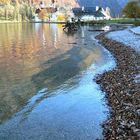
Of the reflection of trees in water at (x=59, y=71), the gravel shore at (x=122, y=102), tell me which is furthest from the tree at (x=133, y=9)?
the gravel shore at (x=122, y=102)

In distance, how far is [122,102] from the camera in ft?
54.7

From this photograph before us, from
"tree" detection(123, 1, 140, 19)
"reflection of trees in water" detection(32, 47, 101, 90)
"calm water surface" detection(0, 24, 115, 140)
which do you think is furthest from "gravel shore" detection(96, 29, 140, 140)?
"tree" detection(123, 1, 140, 19)

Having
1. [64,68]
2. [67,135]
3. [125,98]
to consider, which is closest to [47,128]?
[67,135]

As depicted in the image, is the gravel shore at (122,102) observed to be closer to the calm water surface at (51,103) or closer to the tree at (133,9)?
the calm water surface at (51,103)

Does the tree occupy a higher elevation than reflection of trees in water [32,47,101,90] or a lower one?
higher

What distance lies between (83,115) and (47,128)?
2.31 m

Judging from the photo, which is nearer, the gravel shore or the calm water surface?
the gravel shore

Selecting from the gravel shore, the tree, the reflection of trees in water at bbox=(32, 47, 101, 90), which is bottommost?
the reflection of trees in water at bbox=(32, 47, 101, 90)

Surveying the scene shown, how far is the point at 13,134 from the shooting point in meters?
13.3

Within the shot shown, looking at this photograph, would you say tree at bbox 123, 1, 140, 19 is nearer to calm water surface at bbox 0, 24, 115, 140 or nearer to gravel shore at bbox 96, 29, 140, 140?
calm water surface at bbox 0, 24, 115, 140

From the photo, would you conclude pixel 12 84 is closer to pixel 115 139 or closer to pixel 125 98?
pixel 125 98

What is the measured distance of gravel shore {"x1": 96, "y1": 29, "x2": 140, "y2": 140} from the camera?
1285 cm

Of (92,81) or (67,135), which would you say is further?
(92,81)

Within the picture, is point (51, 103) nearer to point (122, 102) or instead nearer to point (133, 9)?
point (122, 102)
